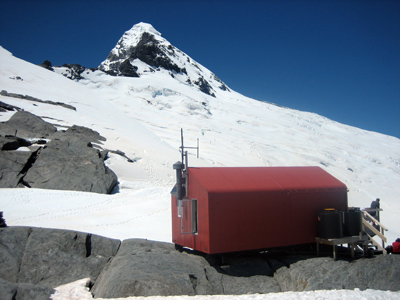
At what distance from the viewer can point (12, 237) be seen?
1063 cm

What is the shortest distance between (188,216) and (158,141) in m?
26.8

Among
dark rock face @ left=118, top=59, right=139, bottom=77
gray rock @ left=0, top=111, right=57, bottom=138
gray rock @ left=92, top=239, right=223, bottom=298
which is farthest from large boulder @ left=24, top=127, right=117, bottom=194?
dark rock face @ left=118, top=59, right=139, bottom=77

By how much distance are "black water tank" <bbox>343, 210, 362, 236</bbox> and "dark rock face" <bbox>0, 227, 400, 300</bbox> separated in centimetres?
101

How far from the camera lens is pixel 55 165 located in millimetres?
22359

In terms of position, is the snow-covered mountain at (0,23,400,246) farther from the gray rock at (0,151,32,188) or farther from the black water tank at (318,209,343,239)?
the black water tank at (318,209,343,239)

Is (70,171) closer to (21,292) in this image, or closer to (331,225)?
(21,292)

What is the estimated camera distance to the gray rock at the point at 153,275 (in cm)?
821

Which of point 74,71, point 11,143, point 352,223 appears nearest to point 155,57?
point 74,71

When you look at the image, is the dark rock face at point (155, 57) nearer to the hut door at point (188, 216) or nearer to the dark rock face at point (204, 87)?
the dark rock face at point (204, 87)

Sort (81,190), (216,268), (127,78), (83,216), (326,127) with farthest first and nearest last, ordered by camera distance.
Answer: (127,78) → (326,127) → (81,190) → (83,216) → (216,268)

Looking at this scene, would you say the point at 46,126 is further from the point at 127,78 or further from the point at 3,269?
the point at 127,78

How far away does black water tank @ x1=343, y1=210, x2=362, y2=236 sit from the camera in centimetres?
1050

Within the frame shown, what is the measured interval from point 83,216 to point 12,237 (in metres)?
6.51

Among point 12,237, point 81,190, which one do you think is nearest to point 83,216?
point 81,190
